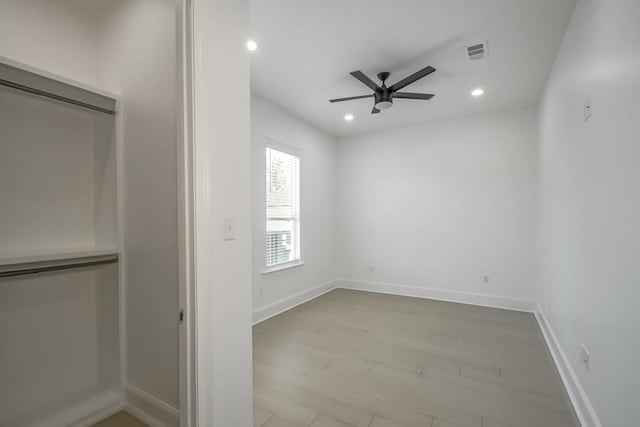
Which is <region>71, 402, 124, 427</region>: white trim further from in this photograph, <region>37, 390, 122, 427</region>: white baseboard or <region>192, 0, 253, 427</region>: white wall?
<region>192, 0, 253, 427</region>: white wall

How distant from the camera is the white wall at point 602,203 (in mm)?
1341

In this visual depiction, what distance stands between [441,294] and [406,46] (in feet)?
12.4

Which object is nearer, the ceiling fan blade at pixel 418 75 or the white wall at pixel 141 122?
the white wall at pixel 141 122

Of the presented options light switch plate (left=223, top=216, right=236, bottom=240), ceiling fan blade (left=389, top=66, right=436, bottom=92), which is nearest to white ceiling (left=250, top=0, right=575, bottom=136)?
ceiling fan blade (left=389, top=66, right=436, bottom=92)

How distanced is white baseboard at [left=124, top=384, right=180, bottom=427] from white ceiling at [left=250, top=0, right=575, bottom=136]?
2828 mm

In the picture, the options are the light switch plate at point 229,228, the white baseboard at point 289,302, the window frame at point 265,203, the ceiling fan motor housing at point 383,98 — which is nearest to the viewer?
the light switch plate at point 229,228

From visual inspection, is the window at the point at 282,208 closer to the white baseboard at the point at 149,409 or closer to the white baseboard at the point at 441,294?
the white baseboard at the point at 441,294

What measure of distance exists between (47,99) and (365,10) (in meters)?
2.32

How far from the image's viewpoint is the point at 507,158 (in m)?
4.38

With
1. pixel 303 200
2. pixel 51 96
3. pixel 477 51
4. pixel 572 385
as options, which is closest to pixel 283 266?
pixel 303 200

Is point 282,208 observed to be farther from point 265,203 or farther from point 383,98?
point 383,98

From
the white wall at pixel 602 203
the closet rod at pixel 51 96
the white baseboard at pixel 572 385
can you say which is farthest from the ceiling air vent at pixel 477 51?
the closet rod at pixel 51 96

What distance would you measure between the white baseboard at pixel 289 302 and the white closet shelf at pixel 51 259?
7.30ft

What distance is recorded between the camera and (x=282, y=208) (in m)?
4.46
